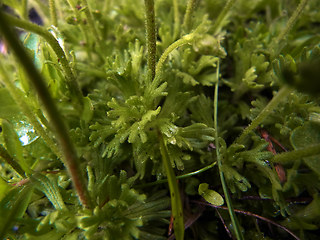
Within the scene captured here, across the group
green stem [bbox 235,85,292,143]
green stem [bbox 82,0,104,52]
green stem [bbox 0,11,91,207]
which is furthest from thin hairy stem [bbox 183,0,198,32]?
green stem [bbox 0,11,91,207]

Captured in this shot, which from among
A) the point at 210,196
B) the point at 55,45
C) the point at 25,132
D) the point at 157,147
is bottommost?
the point at 210,196

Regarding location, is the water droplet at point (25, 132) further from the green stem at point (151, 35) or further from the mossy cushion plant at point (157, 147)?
the green stem at point (151, 35)

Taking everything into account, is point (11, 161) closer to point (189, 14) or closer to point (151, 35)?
point (151, 35)

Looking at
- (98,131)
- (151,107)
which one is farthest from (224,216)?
(98,131)

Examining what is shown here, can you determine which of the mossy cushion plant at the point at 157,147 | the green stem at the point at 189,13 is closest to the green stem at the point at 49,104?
the mossy cushion plant at the point at 157,147

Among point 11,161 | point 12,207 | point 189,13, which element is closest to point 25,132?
point 11,161

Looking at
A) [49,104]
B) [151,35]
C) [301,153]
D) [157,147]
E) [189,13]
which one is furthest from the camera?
[189,13]

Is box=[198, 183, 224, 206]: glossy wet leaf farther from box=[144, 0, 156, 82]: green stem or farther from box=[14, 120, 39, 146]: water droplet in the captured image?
box=[14, 120, 39, 146]: water droplet
